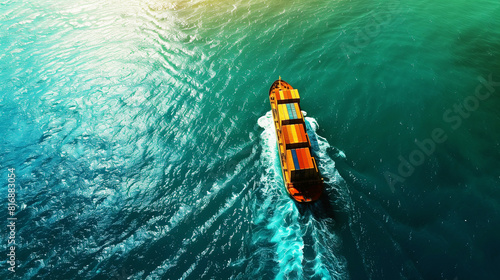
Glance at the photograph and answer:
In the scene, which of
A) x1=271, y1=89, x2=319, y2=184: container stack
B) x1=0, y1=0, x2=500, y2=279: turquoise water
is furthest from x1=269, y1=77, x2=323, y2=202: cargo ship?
x1=0, y1=0, x2=500, y2=279: turquoise water

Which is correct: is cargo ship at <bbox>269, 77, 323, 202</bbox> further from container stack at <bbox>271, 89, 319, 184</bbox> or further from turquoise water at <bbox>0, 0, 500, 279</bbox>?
turquoise water at <bbox>0, 0, 500, 279</bbox>

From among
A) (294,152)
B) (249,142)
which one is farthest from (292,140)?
(249,142)

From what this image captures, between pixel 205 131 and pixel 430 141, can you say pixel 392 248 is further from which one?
pixel 205 131

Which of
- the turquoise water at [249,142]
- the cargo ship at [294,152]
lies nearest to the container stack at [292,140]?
the cargo ship at [294,152]

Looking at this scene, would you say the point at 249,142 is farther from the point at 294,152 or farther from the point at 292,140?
the point at 294,152

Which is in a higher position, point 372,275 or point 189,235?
point 189,235

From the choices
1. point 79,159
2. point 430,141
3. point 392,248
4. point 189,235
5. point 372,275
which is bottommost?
point 372,275

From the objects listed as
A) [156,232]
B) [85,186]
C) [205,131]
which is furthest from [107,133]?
[156,232]
